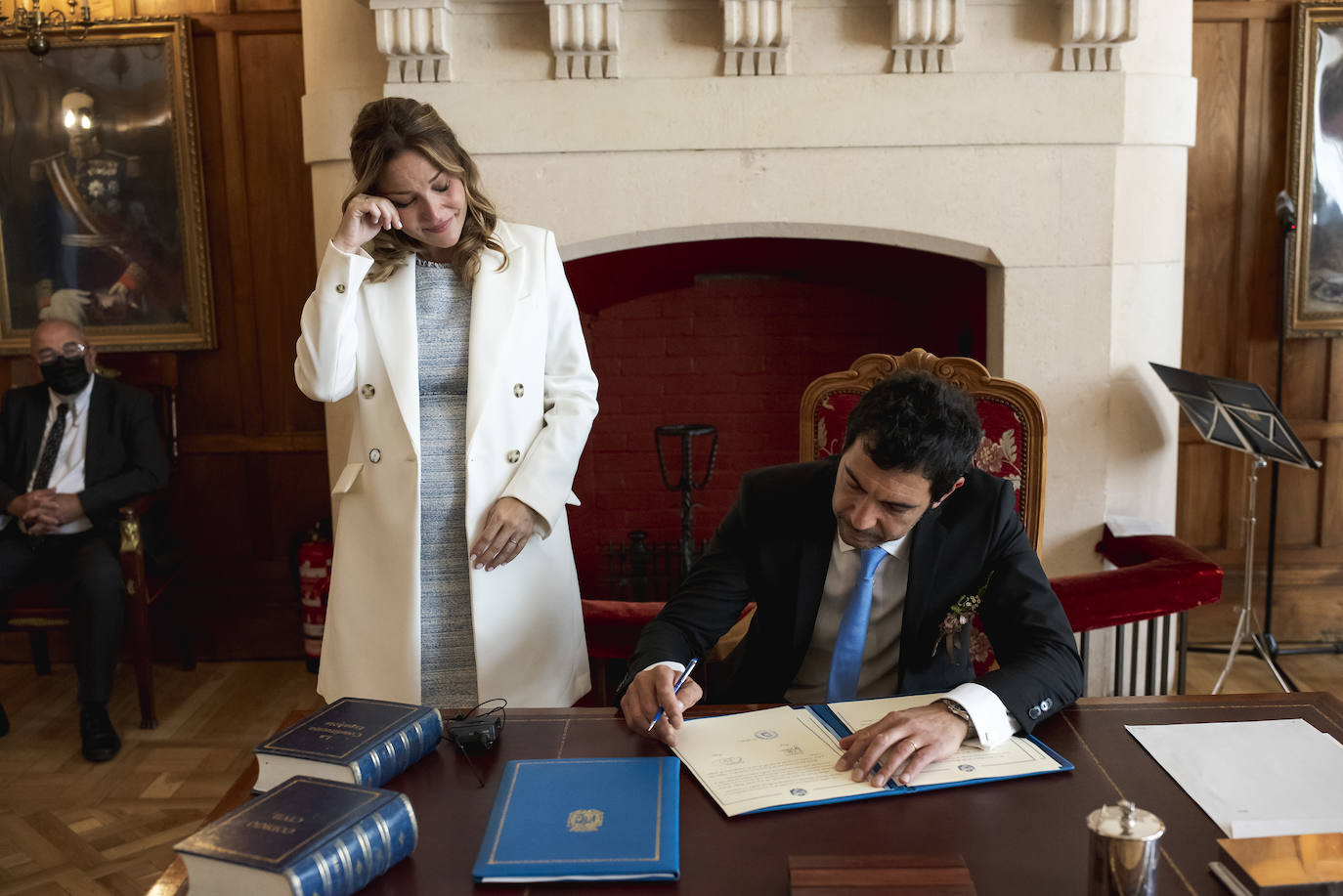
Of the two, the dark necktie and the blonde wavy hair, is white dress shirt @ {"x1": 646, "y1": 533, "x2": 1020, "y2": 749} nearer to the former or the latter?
the blonde wavy hair

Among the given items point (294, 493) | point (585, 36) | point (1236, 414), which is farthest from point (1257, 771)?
point (294, 493)

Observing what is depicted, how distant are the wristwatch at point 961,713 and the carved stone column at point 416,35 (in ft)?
7.76

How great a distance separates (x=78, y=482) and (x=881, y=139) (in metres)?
2.95

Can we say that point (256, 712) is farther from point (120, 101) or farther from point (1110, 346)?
point (1110, 346)

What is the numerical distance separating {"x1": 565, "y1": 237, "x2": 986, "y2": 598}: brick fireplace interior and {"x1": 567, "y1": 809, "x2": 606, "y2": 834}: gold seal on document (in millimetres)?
2838

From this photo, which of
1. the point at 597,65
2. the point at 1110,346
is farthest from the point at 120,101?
the point at 1110,346

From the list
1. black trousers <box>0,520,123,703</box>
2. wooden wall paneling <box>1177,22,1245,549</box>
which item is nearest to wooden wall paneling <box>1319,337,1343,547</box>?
wooden wall paneling <box>1177,22,1245,549</box>

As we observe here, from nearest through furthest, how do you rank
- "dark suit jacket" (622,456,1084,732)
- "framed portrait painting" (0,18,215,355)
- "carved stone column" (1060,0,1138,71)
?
"dark suit jacket" (622,456,1084,732) < "carved stone column" (1060,0,1138,71) < "framed portrait painting" (0,18,215,355)

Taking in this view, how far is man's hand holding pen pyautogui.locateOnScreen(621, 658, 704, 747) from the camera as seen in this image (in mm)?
1492

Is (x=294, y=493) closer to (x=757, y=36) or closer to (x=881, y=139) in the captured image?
(x=757, y=36)

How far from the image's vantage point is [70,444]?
12.3 feet

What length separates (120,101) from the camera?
12.7 feet

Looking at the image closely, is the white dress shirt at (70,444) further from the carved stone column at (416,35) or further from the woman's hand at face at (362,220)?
the woman's hand at face at (362,220)

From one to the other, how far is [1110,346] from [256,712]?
3.07 meters
